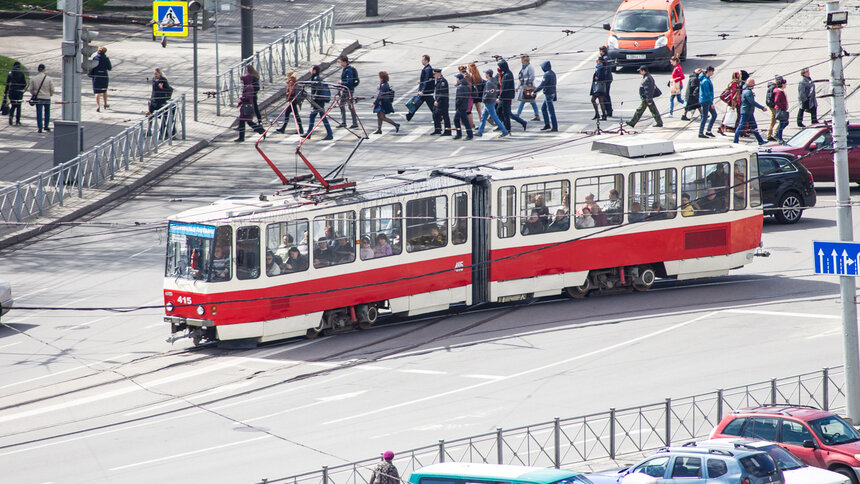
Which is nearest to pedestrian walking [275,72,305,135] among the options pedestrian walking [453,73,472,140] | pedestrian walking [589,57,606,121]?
pedestrian walking [453,73,472,140]

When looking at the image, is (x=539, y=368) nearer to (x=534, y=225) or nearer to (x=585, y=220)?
(x=534, y=225)

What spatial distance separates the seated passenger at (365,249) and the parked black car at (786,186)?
35.0 feet

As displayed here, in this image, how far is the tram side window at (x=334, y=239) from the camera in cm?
2311

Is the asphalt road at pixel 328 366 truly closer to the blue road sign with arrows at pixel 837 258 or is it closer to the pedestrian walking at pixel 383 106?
the blue road sign with arrows at pixel 837 258

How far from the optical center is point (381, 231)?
23.8m

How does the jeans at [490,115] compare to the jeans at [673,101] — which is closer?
the jeans at [490,115]

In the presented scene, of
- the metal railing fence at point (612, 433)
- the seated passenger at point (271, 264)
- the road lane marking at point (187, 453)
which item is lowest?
the road lane marking at point (187, 453)

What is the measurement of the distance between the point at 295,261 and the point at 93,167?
1185 centimetres

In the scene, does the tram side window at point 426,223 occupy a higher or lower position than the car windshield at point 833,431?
higher

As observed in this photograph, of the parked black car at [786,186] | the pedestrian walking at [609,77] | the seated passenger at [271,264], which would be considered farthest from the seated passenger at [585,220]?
the pedestrian walking at [609,77]

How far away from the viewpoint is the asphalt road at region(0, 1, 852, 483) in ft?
58.9

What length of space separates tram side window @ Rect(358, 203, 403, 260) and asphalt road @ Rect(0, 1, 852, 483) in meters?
1.50

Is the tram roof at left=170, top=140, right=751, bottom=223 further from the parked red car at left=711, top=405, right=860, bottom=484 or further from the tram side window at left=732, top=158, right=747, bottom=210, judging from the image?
the parked red car at left=711, top=405, right=860, bottom=484

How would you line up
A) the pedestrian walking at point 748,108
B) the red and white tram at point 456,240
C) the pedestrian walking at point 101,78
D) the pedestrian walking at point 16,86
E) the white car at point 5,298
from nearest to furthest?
the red and white tram at point 456,240
the white car at point 5,298
the pedestrian walking at point 748,108
the pedestrian walking at point 16,86
the pedestrian walking at point 101,78
